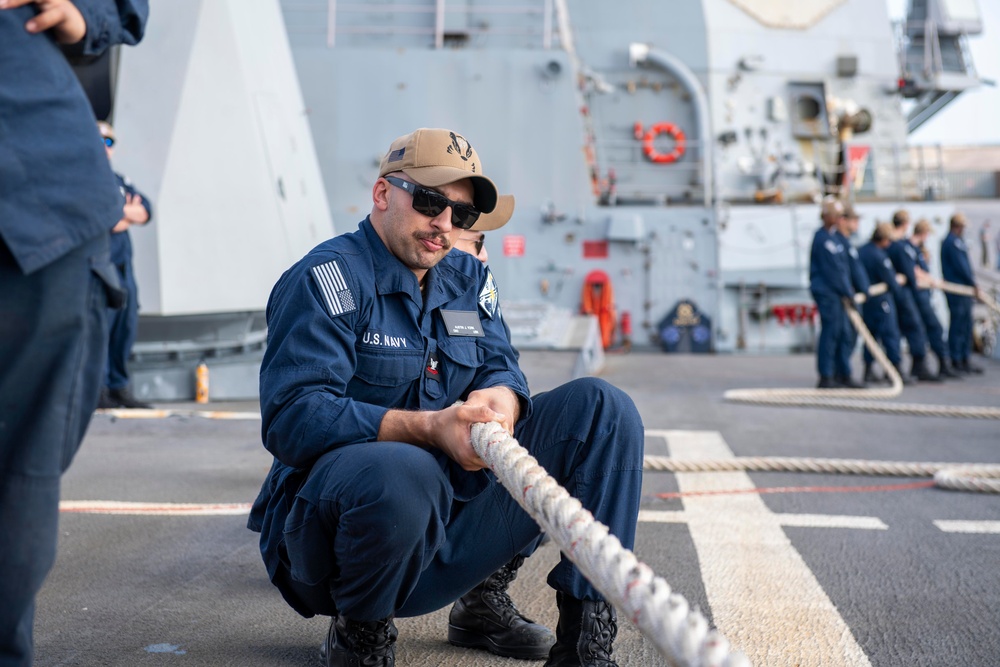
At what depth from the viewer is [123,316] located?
558 centimetres

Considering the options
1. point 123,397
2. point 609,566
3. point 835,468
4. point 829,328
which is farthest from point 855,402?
point 609,566

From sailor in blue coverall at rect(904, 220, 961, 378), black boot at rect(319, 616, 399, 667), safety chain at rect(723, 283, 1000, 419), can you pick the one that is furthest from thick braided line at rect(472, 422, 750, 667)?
sailor in blue coverall at rect(904, 220, 961, 378)

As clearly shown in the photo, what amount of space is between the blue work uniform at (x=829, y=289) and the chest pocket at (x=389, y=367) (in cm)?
701

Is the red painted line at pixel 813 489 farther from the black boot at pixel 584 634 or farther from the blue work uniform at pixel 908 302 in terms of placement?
the blue work uniform at pixel 908 302

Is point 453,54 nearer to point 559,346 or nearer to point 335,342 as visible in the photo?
point 559,346

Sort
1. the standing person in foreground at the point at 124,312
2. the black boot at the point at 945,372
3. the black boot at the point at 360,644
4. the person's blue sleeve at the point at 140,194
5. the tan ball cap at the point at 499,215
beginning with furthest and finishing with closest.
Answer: the black boot at the point at 945,372 → the person's blue sleeve at the point at 140,194 → the standing person in foreground at the point at 124,312 → the tan ball cap at the point at 499,215 → the black boot at the point at 360,644

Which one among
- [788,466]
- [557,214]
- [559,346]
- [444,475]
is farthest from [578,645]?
[557,214]

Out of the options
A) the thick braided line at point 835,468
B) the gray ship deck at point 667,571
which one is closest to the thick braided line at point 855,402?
the gray ship deck at point 667,571

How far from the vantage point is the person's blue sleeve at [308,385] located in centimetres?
171

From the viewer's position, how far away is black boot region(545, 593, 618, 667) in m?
1.77

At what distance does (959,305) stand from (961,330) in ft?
0.93

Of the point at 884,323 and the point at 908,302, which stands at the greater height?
the point at 908,302

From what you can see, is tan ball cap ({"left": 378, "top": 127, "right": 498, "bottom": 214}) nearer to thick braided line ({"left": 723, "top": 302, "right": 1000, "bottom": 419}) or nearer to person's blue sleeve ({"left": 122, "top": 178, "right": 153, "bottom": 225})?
person's blue sleeve ({"left": 122, "top": 178, "right": 153, "bottom": 225})

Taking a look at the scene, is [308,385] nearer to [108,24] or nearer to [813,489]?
[108,24]
